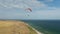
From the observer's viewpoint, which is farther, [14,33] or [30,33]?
[30,33]

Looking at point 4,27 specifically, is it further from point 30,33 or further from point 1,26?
point 30,33

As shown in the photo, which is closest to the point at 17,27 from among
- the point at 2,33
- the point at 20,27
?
the point at 20,27

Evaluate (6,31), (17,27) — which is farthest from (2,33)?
(17,27)

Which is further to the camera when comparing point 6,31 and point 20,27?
point 20,27

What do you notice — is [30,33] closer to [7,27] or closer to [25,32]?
[25,32]

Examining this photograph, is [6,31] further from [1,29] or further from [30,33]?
[30,33]

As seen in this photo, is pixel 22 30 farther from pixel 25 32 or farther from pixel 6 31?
pixel 6 31

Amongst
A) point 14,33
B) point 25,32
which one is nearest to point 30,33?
point 25,32
